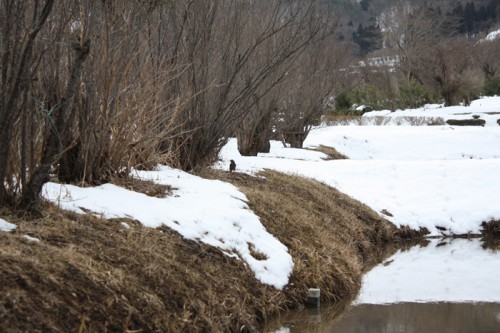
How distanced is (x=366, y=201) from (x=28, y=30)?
8950 mm

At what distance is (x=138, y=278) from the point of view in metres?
4.74

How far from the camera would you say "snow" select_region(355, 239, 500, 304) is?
7.44 m

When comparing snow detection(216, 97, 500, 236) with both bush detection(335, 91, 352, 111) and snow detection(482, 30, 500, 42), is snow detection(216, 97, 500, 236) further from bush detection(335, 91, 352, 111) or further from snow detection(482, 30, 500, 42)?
snow detection(482, 30, 500, 42)

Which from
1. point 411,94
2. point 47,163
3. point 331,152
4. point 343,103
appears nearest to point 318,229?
point 47,163

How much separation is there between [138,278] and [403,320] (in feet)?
9.73

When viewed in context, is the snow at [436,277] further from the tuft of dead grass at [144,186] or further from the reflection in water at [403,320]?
the tuft of dead grass at [144,186]

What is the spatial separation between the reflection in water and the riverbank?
271 mm

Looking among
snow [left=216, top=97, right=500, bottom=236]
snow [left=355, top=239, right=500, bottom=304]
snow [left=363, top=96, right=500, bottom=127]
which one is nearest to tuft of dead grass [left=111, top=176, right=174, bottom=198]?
snow [left=355, top=239, right=500, bottom=304]

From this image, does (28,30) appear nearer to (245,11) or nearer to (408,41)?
(245,11)

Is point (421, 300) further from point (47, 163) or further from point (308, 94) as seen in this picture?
point (308, 94)

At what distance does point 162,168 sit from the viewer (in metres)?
8.70

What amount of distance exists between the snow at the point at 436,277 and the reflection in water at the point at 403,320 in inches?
10.9

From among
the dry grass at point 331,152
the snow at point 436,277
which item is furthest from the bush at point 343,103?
the snow at point 436,277

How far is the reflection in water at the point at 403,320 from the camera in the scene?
19.9 feet
